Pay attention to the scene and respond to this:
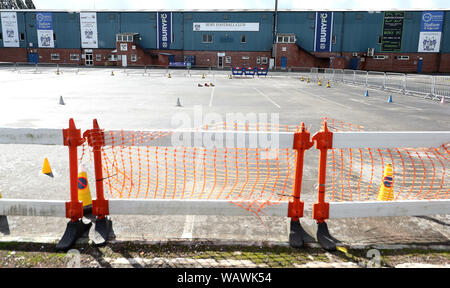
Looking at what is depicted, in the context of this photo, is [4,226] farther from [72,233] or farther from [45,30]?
[45,30]

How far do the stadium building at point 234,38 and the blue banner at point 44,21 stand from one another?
0.56ft

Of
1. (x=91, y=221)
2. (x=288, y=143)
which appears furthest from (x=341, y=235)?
(x=91, y=221)

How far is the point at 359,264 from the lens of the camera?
363 centimetres

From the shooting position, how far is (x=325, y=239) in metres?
4.05

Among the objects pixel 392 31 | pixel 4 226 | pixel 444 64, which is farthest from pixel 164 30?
pixel 4 226

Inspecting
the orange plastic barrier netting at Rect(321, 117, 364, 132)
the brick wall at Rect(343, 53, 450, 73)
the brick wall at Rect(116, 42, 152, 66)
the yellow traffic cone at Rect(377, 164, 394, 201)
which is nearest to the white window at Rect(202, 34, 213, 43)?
the brick wall at Rect(116, 42, 152, 66)

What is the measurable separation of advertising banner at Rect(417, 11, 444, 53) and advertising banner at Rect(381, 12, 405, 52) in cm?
325

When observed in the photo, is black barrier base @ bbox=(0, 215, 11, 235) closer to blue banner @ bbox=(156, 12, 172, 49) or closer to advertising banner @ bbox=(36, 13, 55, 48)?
blue banner @ bbox=(156, 12, 172, 49)

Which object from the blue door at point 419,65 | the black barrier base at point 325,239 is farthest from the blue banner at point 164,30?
the black barrier base at point 325,239

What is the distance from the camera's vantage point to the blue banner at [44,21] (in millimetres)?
61500

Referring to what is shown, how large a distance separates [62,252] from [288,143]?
109 inches

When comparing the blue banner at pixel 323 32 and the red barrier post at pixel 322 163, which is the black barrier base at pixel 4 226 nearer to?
the red barrier post at pixel 322 163

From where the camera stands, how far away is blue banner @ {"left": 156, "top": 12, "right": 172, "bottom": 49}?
6025 centimetres
